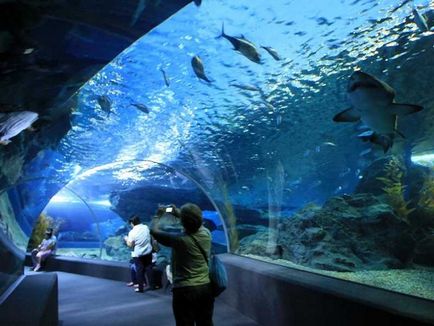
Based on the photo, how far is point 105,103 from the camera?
780 centimetres

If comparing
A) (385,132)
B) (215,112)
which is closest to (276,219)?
(215,112)

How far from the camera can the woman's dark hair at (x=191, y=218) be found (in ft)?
12.1

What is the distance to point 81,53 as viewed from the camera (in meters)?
3.89

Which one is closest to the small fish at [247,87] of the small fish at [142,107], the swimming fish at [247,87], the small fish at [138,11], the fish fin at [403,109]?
the swimming fish at [247,87]

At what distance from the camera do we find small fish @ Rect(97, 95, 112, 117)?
7514 mm

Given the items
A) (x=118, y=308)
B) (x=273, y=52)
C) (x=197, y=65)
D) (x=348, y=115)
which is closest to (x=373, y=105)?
(x=348, y=115)

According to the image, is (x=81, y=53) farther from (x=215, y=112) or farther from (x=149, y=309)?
(x=215, y=112)

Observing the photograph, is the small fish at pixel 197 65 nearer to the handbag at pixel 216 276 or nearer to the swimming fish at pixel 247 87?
the swimming fish at pixel 247 87

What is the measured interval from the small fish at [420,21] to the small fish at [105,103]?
20.0 feet

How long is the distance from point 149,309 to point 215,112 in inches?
199

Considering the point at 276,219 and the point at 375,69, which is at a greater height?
the point at 375,69

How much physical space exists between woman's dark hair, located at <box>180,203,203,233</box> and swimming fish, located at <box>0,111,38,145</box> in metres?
2.57

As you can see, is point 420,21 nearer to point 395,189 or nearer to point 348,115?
point 348,115

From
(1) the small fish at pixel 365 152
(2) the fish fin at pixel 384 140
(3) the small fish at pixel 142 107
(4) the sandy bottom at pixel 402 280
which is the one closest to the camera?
(4) the sandy bottom at pixel 402 280
